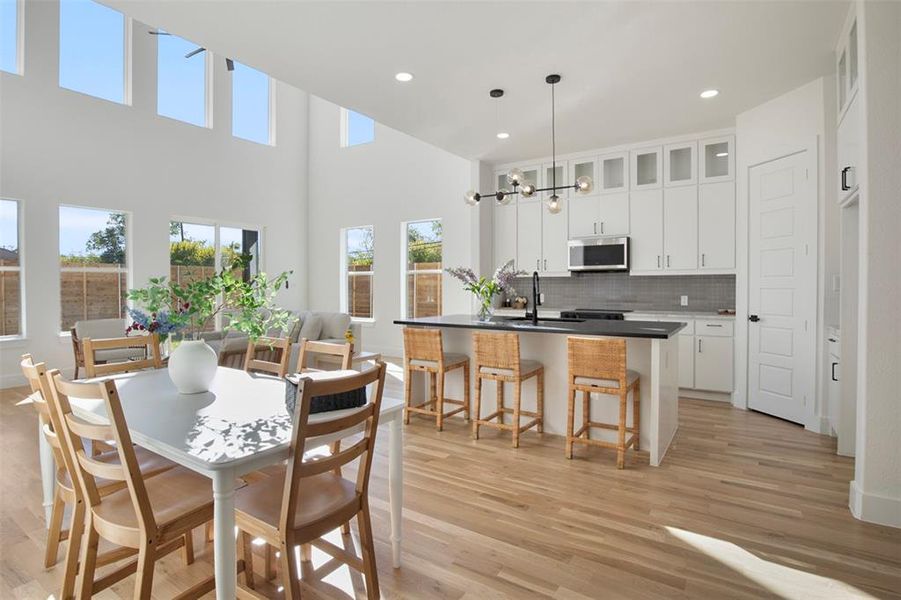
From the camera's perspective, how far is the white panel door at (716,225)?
17.1 feet

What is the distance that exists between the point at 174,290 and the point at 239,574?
123cm

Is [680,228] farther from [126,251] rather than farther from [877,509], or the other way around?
[126,251]

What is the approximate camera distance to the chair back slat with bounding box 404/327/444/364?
407 centimetres

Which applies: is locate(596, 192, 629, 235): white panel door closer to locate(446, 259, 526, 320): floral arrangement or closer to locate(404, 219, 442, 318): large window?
locate(446, 259, 526, 320): floral arrangement

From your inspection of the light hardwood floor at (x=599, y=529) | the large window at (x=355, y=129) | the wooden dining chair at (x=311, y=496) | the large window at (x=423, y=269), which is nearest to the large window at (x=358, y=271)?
the large window at (x=423, y=269)

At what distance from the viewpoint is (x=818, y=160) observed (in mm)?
4051

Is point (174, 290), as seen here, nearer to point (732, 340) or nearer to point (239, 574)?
point (239, 574)

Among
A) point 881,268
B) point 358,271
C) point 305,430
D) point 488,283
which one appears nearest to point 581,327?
point 488,283

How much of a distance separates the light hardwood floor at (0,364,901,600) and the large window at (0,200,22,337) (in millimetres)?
3252

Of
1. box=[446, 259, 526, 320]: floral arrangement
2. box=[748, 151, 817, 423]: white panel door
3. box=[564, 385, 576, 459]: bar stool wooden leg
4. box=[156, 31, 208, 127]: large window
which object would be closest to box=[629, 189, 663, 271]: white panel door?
box=[748, 151, 817, 423]: white panel door

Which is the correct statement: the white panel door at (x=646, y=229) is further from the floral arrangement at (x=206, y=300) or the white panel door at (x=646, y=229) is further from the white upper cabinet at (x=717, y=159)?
the floral arrangement at (x=206, y=300)

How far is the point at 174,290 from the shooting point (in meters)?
2.09

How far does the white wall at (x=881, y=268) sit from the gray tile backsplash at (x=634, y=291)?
125 inches

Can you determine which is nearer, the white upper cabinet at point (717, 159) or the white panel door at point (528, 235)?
the white upper cabinet at point (717, 159)
